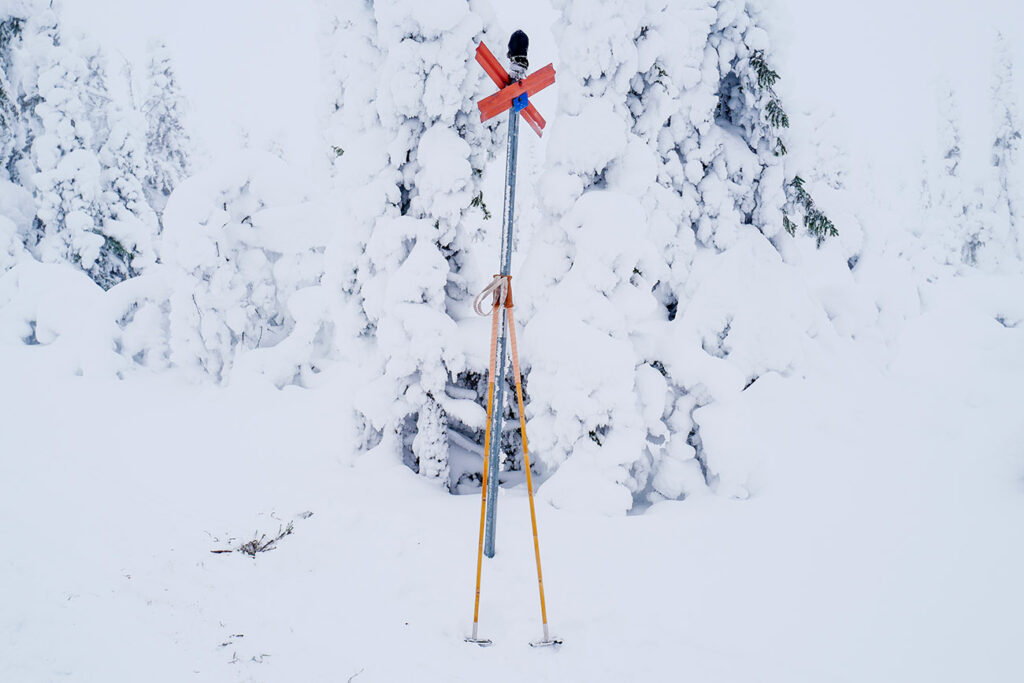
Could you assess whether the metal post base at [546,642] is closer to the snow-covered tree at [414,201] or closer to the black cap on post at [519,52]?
the snow-covered tree at [414,201]

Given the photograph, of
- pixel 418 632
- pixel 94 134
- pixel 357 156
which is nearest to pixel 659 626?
pixel 418 632

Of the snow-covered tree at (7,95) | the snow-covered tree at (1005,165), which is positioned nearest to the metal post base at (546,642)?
the snow-covered tree at (7,95)

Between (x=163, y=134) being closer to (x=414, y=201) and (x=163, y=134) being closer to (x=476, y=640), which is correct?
(x=414, y=201)

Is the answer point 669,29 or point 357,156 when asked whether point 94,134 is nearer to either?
point 357,156

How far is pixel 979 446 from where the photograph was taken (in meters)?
9.57

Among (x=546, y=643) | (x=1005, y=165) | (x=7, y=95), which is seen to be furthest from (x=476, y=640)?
(x=1005, y=165)

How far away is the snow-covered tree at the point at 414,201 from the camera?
7973 millimetres

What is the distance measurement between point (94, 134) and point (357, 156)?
2103 centimetres

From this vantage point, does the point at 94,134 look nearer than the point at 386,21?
No

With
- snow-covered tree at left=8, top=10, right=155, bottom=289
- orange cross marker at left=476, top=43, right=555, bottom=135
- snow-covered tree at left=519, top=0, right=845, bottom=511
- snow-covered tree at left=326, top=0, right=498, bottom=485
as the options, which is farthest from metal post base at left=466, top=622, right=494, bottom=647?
snow-covered tree at left=8, top=10, right=155, bottom=289

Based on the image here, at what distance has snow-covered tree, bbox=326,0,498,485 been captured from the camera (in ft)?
26.2

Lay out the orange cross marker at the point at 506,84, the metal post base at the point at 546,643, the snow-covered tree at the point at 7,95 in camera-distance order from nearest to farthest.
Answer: the metal post base at the point at 546,643, the orange cross marker at the point at 506,84, the snow-covered tree at the point at 7,95

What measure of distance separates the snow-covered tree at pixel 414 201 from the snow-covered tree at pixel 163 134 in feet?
76.7

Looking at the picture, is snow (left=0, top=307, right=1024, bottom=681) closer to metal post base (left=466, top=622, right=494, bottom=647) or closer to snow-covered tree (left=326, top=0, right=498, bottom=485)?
metal post base (left=466, top=622, right=494, bottom=647)
